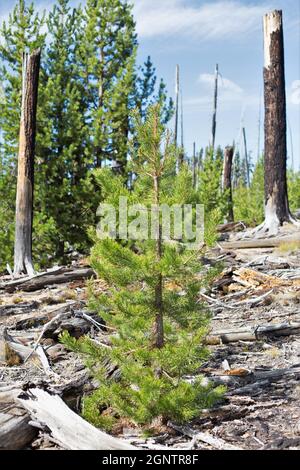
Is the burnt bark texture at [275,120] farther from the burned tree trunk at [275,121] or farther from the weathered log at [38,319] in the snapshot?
the weathered log at [38,319]

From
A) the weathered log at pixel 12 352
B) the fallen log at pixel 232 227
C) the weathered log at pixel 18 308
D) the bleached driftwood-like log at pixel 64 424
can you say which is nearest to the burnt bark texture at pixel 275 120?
the fallen log at pixel 232 227

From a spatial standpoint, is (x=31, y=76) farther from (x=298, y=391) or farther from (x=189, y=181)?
(x=298, y=391)

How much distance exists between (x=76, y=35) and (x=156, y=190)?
41.4 feet

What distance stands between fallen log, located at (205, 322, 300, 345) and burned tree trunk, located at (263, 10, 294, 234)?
6213mm

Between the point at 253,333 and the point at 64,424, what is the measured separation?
2634mm

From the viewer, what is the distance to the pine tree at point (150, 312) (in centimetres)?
371

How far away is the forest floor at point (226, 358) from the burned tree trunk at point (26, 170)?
238 centimetres

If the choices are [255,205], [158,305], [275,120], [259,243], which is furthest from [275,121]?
[255,205]

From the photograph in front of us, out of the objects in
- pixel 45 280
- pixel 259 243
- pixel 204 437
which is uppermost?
pixel 259 243

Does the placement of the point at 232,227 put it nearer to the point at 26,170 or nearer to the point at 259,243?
the point at 259,243

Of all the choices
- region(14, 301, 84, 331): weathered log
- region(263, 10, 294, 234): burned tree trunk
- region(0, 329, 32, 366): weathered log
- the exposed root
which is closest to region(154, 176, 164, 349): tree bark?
region(0, 329, 32, 366): weathered log

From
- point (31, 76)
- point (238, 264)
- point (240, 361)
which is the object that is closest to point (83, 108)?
point (31, 76)

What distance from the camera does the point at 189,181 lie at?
3.95 m

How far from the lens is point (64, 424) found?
3539 millimetres
